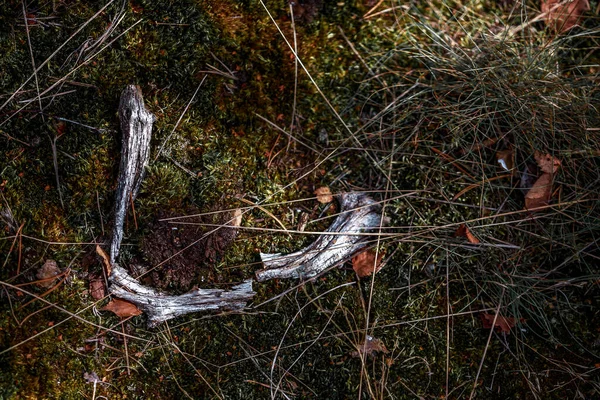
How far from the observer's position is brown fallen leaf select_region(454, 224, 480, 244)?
2.67 m

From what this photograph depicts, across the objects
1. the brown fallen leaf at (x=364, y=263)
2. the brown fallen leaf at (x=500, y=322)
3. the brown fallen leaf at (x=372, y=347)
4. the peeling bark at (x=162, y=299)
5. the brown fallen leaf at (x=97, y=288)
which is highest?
the brown fallen leaf at (x=97, y=288)

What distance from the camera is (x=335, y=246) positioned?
2639mm

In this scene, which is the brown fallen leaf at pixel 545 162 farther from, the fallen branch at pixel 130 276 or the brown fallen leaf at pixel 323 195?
the fallen branch at pixel 130 276

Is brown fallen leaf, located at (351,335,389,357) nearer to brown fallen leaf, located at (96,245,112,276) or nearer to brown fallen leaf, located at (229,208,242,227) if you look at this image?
brown fallen leaf, located at (229,208,242,227)

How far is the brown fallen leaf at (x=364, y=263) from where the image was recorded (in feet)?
8.71

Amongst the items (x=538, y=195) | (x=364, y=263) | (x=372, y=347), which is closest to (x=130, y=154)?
(x=364, y=263)

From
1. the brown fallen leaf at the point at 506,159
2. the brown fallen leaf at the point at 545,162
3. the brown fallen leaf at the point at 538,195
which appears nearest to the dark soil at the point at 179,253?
the brown fallen leaf at the point at 506,159

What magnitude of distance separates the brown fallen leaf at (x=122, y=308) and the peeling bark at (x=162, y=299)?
23 mm

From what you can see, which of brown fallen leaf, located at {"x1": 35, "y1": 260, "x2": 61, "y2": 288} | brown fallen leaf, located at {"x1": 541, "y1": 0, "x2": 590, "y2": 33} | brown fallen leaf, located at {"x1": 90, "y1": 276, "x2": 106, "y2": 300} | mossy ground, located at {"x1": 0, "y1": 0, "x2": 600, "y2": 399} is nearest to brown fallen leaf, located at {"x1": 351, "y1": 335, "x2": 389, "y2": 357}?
mossy ground, located at {"x1": 0, "y1": 0, "x2": 600, "y2": 399}

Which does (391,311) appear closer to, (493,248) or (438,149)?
(493,248)

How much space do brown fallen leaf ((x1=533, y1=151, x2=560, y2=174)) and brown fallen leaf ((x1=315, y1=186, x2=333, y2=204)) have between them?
49.3 inches

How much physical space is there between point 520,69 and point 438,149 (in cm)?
69

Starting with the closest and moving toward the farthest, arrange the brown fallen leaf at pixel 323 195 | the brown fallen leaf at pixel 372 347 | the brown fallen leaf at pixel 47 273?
1. the brown fallen leaf at pixel 47 273
2. the brown fallen leaf at pixel 372 347
3. the brown fallen leaf at pixel 323 195

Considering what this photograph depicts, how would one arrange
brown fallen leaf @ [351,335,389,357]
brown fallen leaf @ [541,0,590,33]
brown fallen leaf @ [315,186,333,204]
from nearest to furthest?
brown fallen leaf @ [351,335,389,357] < brown fallen leaf @ [315,186,333,204] < brown fallen leaf @ [541,0,590,33]
